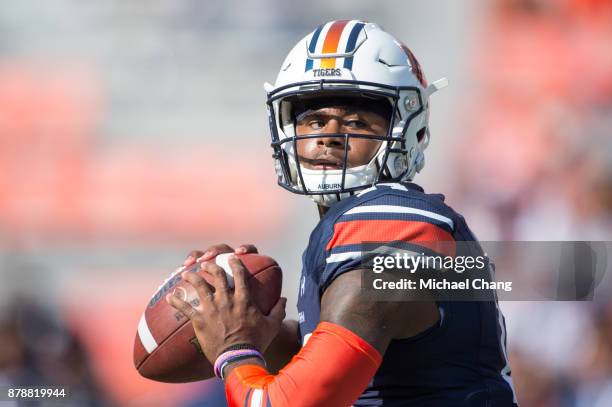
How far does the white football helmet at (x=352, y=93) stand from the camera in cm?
243

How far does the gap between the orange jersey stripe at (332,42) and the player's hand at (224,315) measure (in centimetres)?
63

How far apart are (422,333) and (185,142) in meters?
4.36

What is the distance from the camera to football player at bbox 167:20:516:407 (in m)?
1.92

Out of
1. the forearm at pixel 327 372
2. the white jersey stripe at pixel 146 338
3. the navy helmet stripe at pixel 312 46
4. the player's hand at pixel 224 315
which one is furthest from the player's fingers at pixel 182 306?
A: the navy helmet stripe at pixel 312 46

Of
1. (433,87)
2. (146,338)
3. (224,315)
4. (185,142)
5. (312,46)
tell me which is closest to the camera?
(224,315)

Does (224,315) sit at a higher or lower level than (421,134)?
lower

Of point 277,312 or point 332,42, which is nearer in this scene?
point 277,312

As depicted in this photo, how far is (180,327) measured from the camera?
2379mm

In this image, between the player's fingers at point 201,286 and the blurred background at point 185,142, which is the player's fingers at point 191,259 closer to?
the player's fingers at point 201,286

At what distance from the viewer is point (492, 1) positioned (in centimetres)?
583

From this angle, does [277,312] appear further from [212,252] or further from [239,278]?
[212,252]

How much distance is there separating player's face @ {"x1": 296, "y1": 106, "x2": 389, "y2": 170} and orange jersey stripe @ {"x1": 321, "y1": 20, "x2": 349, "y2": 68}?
4.8 inches

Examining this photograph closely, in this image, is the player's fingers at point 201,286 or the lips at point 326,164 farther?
the lips at point 326,164

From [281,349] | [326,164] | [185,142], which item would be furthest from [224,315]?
[185,142]
